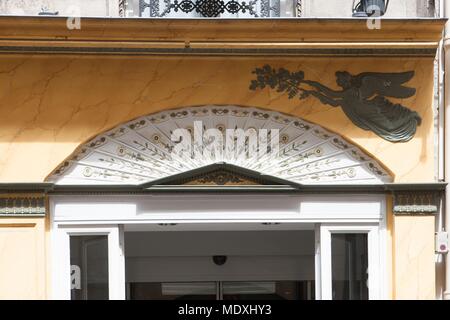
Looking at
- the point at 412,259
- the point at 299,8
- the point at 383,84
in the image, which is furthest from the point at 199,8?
the point at 412,259

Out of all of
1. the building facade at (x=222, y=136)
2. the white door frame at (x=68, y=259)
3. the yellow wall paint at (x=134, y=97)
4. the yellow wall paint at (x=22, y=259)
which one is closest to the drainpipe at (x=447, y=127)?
the building facade at (x=222, y=136)

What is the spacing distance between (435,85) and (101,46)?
10.3 ft

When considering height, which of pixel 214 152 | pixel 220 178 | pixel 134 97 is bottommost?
pixel 220 178

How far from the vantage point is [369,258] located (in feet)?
30.3

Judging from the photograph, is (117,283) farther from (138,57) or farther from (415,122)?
(415,122)

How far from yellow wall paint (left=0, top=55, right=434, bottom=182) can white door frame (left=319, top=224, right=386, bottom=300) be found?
0.59 m

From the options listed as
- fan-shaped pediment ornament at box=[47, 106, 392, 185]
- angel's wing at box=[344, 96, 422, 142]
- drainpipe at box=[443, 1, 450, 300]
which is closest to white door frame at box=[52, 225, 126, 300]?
fan-shaped pediment ornament at box=[47, 106, 392, 185]

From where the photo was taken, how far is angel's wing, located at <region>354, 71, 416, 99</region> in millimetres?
9125

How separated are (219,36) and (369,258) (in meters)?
2.50

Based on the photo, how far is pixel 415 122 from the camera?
9.16 metres

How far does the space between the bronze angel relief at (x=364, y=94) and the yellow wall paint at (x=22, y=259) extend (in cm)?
243

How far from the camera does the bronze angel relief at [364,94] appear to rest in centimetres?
912

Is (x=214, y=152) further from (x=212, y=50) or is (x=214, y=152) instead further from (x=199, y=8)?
(x=199, y=8)
